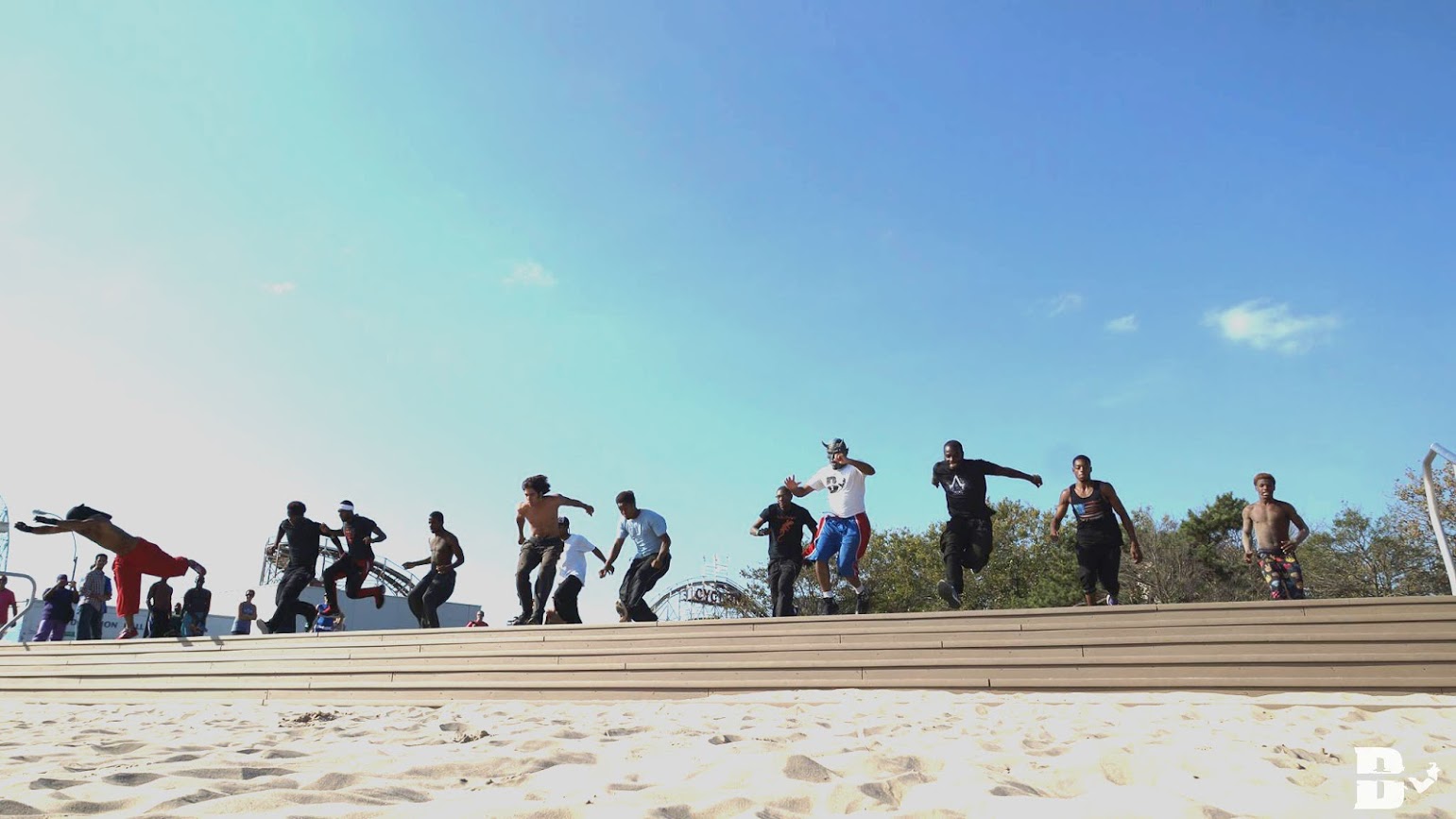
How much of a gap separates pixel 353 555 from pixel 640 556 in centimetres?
345

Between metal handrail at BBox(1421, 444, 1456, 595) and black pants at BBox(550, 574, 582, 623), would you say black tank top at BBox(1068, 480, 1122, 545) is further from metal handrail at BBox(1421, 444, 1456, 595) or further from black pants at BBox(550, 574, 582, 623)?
black pants at BBox(550, 574, 582, 623)

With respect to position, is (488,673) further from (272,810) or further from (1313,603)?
(1313,603)

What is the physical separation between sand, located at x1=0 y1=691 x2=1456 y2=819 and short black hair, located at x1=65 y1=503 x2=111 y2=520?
18.1 ft

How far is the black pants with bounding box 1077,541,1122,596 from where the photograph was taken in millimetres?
7230

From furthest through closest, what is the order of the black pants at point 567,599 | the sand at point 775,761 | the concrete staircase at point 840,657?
the black pants at point 567,599 < the concrete staircase at point 840,657 < the sand at point 775,761

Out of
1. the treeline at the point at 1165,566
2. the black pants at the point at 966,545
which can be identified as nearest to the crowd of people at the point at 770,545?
the black pants at the point at 966,545

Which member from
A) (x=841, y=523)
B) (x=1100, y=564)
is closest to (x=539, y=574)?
(x=841, y=523)

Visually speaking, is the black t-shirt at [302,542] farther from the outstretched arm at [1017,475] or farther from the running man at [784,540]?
the outstretched arm at [1017,475]

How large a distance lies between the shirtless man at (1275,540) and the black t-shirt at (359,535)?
906 cm

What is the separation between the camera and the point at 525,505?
917cm

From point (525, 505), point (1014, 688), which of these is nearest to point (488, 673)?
point (525, 505)

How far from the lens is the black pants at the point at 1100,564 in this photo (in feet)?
23.7

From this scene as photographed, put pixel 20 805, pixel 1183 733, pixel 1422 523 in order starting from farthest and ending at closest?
pixel 1422 523, pixel 1183 733, pixel 20 805

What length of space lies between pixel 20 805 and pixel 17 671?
29.8 feet
